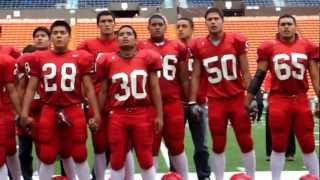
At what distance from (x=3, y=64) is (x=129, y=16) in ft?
51.2

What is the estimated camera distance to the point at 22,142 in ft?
18.8

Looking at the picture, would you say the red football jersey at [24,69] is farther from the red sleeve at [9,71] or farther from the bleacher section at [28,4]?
the bleacher section at [28,4]

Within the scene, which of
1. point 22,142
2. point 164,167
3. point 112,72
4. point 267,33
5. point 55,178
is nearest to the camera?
point 112,72

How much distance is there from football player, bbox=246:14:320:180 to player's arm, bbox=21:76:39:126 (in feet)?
6.12

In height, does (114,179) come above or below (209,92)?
below

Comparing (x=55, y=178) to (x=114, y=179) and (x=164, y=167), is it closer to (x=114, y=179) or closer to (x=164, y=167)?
(x=114, y=179)

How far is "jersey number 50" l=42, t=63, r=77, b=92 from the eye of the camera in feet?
16.0

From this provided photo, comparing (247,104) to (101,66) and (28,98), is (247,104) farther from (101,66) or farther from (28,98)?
(28,98)

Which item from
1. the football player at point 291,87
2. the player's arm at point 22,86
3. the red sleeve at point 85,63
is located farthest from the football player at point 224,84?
the player's arm at point 22,86

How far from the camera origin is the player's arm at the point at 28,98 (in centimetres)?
491

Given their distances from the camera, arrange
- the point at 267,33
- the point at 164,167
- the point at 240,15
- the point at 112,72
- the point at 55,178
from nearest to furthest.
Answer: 1. the point at 112,72
2. the point at 55,178
3. the point at 164,167
4. the point at 267,33
5. the point at 240,15

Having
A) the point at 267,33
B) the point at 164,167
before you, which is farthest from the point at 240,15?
the point at 164,167

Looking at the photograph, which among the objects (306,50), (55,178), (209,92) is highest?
(306,50)

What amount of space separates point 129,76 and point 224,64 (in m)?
0.91
